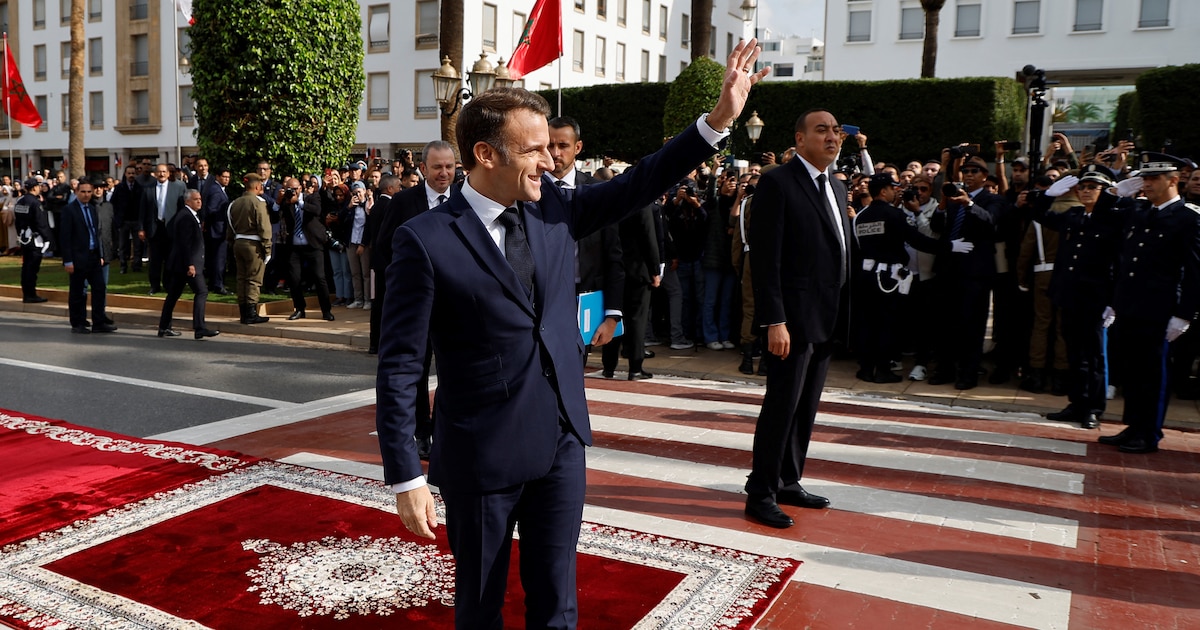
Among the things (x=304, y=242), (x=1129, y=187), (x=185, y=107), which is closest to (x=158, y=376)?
(x=304, y=242)

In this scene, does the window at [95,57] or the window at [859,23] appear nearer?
the window at [859,23]

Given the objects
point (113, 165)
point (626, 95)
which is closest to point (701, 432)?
point (626, 95)

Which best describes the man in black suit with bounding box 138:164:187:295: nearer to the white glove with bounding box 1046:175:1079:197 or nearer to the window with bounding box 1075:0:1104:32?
the white glove with bounding box 1046:175:1079:197

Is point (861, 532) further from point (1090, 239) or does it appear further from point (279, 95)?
point (279, 95)

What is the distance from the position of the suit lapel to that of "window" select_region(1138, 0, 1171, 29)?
4551 cm

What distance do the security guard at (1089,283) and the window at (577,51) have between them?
1605 inches

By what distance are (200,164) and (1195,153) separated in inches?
850

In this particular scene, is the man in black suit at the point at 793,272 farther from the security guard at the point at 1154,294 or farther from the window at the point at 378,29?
the window at the point at 378,29

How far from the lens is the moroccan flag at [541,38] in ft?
46.5

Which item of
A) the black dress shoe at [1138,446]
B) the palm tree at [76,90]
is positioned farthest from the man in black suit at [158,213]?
the black dress shoe at [1138,446]

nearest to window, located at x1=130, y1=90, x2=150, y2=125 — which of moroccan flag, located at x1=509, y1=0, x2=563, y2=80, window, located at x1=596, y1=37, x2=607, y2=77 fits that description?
window, located at x1=596, y1=37, x2=607, y2=77

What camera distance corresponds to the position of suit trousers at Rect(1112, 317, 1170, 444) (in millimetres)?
6812

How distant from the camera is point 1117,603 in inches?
159

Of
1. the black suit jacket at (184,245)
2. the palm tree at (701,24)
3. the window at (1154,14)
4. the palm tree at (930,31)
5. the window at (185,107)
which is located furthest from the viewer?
the window at (185,107)
